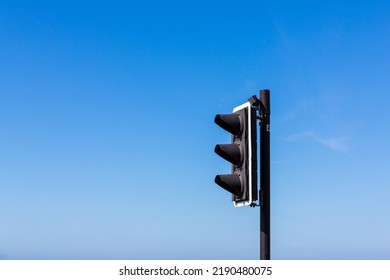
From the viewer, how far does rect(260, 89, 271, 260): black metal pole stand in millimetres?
7414

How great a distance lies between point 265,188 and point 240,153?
0.60 m

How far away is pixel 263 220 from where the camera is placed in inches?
292

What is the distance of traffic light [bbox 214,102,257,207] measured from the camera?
7.32 meters

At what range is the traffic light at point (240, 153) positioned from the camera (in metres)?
7.32

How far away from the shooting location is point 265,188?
7.42 meters

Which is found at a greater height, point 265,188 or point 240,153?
point 240,153

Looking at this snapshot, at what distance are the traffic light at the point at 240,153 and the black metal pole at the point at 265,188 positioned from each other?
→ 0.18 m

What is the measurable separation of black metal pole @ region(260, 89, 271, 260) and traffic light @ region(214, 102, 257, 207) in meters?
0.18

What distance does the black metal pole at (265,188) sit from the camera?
7.41 meters

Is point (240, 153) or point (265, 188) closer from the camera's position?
point (265, 188)
